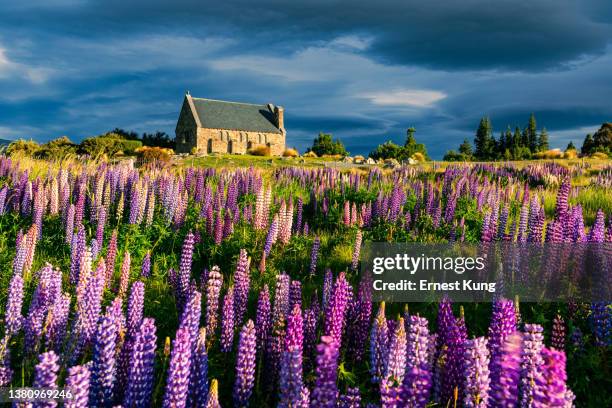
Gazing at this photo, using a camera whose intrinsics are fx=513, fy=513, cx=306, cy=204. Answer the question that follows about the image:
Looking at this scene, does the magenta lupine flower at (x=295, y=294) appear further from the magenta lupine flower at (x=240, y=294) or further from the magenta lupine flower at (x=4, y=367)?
the magenta lupine flower at (x=4, y=367)

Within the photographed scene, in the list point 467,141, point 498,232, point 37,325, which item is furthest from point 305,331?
point 467,141

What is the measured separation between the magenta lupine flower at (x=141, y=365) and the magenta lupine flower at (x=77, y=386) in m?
0.35

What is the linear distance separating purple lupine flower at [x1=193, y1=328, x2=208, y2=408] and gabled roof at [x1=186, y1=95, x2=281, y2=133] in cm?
7844

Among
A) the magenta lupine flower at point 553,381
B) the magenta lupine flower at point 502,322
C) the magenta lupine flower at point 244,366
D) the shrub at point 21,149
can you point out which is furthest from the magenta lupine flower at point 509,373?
the shrub at point 21,149

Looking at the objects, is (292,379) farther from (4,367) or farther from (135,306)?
(4,367)

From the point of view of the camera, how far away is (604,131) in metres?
72.4

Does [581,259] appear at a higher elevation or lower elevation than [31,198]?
lower

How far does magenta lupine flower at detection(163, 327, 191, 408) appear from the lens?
2598 mm

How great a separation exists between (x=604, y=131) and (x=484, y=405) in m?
81.9

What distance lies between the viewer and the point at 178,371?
2621 millimetres

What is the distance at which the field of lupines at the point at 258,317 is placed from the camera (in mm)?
2529

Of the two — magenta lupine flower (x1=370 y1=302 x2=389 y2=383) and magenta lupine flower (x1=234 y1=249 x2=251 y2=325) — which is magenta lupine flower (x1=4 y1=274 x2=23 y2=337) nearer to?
magenta lupine flower (x1=234 y1=249 x2=251 y2=325)

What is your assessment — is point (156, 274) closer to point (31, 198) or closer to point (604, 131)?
point (31, 198)

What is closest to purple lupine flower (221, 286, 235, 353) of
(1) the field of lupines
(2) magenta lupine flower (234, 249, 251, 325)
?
(1) the field of lupines
